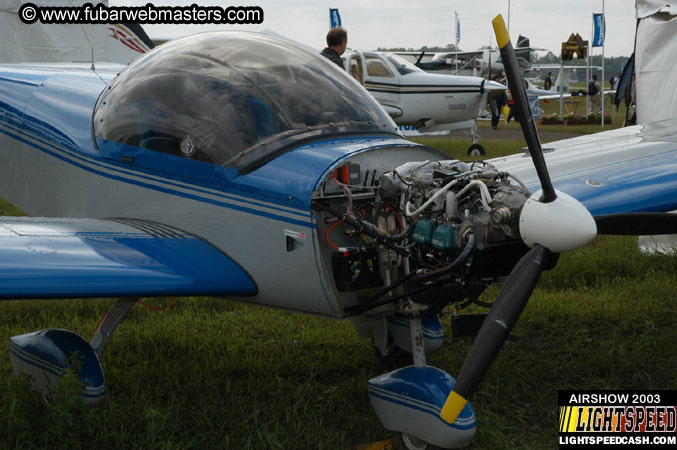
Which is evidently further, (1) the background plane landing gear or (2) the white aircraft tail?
(1) the background plane landing gear

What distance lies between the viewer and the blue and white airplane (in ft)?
11.0

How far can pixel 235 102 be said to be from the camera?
4.01 metres

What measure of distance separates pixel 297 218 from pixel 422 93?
14192 mm

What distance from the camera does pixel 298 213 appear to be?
3604mm

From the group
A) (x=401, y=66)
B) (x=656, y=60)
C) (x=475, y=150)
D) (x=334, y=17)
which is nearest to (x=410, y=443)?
(x=656, y=60)

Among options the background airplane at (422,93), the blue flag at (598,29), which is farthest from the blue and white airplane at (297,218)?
the blue flag at (598,29)

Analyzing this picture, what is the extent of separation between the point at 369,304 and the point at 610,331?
2.71 m

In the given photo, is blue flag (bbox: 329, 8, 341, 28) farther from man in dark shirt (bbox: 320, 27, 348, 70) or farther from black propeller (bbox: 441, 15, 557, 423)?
black propeller (bbox: 441, 15, 557, 423)

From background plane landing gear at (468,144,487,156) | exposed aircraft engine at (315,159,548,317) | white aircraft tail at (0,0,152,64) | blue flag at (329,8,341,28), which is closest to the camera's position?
exposed aircraft engine at (315,159,548,317)

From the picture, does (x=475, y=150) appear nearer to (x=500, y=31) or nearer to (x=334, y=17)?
(x=334, y=17)

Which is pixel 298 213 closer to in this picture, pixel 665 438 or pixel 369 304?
pixel 369 304

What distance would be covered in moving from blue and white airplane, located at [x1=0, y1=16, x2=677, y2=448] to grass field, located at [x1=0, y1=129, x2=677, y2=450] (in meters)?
0.34

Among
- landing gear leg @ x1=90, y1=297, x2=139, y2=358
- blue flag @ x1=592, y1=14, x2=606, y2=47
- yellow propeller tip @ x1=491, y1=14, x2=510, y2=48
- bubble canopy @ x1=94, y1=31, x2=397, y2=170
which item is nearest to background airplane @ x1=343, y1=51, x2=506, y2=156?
bubble canopy @ x1=94, y1=31, x2=397, y2=170

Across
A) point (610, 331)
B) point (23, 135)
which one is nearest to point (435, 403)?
point (610, 331)
